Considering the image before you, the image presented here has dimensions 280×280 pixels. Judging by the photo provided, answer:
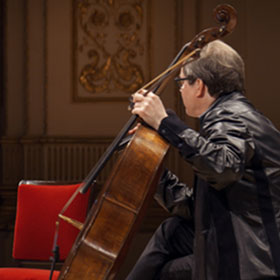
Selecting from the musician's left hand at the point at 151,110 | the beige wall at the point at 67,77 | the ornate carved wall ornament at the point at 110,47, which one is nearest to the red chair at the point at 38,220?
the musician's left hand at the point at 151,110

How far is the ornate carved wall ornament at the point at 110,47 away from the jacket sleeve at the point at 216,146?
3.57 m

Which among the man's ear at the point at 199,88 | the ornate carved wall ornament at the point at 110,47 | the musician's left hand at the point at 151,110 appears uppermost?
the ornate carved wall ornament at the point at 110,47

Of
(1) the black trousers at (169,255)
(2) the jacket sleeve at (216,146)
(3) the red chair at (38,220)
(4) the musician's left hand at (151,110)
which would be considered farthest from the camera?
(3) the red chair at (38,220)

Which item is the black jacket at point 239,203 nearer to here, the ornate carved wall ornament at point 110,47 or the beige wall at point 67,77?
the beige wall at point 67,77

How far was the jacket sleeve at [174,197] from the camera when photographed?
175 centimetres

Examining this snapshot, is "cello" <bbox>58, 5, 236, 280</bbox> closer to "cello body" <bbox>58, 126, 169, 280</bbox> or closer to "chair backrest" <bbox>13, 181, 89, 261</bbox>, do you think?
"cello body" <bbox>58, 126, 169, 280</bbox>

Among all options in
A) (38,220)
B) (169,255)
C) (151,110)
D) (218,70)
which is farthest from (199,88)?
(38,220)

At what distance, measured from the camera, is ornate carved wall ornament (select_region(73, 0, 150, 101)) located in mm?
4926

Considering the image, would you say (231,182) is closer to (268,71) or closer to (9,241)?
(9,241)

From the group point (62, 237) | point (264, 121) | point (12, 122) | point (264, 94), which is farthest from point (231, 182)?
point (12, 122)

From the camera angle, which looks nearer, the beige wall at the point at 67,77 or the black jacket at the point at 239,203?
the black jacket at the point at 239,203

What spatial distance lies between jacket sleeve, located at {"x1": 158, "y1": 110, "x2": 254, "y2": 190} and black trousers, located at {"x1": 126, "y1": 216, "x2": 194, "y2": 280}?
0.41 metres

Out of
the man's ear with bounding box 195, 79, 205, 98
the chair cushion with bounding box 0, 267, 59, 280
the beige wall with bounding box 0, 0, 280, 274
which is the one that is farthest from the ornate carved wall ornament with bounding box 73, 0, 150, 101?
the man's ear with bounding box 195, 79, 205, 98

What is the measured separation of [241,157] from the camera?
1.32 m
